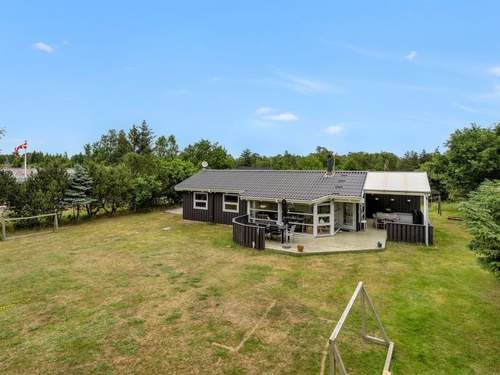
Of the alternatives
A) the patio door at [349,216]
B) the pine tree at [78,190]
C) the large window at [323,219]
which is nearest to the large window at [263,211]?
the large window at [323,219]

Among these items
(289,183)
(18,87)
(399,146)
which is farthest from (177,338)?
(399,146)

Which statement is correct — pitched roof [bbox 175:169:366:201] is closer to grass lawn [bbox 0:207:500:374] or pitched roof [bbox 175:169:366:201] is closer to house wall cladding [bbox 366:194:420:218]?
grass lawn [bbox 0:207:500:374]

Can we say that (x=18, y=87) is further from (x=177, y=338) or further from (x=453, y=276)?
(x=453, y=276)

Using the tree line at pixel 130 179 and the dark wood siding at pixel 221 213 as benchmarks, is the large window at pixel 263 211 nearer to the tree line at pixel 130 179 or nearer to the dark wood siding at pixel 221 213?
the dark wood siding at pixel 221 213

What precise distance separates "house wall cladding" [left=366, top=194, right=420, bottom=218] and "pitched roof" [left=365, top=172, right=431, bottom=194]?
8.20 feet

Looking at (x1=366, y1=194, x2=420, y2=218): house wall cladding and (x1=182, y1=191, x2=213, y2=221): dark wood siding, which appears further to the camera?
(x1=182, y1=191, x2=213, y2=221): dark wood siding

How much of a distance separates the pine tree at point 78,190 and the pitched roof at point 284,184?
5.72 metres

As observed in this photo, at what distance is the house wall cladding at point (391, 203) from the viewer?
1695 cm

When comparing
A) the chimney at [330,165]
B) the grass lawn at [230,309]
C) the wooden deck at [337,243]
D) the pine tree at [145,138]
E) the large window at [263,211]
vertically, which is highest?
the pine tree at [145,138]

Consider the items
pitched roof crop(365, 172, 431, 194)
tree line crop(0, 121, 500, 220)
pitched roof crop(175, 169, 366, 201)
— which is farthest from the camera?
tree line crop(0, 121, 500, 220)

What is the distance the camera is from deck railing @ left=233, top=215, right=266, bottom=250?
11.0 metres

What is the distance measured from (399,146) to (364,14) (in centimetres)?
5195

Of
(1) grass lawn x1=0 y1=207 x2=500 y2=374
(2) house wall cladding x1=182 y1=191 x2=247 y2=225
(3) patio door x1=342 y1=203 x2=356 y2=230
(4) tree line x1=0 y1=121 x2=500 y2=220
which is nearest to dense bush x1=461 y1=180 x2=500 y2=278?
(1) grass lawn x1=0 y1=207 x2=500 y2=374

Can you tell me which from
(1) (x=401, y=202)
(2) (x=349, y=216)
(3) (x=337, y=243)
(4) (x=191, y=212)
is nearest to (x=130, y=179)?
(4) (x=191, y=212)
